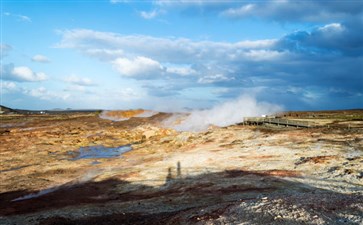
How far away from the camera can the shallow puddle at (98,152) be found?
52.1 meters

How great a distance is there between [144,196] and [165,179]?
4.79 meters

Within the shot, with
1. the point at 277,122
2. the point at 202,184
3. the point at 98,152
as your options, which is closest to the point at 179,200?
the point at 202,184

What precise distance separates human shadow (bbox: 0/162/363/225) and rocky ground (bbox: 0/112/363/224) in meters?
0.06

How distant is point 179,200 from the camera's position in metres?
24.3

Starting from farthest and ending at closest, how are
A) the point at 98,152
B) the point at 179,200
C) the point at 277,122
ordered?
the point at 277,122
the point at 98,152
the point at 179,200

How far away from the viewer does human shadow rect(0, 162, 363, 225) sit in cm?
1711

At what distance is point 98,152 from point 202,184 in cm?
3136

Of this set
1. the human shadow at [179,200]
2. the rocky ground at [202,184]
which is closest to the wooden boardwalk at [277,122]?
the rocky ground at [202,184]

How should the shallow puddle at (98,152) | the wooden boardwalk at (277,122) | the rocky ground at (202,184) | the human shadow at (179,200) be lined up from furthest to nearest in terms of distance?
the wooden boardwalk at (277,122), the shallow puddle at (98,152), the rocky ground at (202,184), the human shadow at (179,200)

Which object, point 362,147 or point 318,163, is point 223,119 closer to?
point 362,147

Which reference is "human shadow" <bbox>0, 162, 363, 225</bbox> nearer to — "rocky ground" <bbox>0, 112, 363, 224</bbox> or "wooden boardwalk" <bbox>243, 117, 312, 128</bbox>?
"rocky ground" <bbox>0, 112, 363, 224</bbox>

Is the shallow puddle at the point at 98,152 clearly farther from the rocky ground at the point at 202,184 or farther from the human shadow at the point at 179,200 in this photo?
the human shadow at the point at 179,200

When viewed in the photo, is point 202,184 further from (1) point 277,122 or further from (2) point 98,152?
(1) point 277,122

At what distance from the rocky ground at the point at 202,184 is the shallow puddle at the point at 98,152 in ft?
5.26
